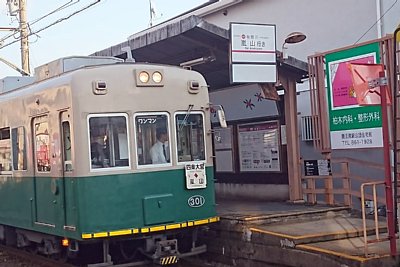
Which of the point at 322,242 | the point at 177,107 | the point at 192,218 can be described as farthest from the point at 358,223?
the point at 177,107

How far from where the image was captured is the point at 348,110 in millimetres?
11109

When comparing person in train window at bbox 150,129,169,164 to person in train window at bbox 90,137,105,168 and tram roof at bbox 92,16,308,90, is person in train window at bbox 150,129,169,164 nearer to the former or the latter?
person in train window at bbox 90,137,105,168

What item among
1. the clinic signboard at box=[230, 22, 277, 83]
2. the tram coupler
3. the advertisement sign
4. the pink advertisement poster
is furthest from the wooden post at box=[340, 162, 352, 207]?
the tram coupler

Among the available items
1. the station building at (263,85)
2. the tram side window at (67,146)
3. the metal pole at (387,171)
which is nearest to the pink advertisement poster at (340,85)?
the station building at (263,85)

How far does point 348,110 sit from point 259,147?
3248 mm

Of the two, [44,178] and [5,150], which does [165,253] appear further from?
[5,150]

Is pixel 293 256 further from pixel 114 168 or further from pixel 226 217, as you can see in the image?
pixel 114 168

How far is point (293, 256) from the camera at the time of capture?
27.7 feet

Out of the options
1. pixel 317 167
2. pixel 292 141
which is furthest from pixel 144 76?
pixel 317 167

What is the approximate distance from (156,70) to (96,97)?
3.55 feet

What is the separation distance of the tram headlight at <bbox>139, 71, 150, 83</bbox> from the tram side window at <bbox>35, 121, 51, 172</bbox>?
5.44ft

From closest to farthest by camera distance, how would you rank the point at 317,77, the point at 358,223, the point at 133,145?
the point at 133,145
the point at 358,223
the point at 317,77

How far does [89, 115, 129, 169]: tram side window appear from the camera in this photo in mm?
8836

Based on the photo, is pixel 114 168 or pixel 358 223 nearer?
pixel 114 168
